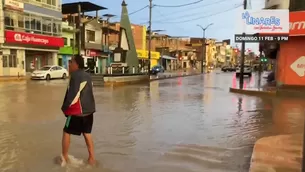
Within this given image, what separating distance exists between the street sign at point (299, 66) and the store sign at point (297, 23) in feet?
5.29

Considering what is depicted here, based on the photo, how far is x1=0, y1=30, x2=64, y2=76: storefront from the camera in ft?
126

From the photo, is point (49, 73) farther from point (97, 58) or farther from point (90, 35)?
point (97, 58)

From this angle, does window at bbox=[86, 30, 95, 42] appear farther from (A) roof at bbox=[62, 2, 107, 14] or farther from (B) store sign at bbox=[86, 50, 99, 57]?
(A) roof at bbox=[62, 2, 107, 14]

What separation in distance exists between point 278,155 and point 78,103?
337 cm

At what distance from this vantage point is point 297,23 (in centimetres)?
1995

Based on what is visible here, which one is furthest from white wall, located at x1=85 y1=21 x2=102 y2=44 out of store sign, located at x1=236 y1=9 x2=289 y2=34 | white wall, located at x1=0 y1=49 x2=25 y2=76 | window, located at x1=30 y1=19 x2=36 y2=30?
store sign, located at x1=236 y1=9 x2=289 y2=34

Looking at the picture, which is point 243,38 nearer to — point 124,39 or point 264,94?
point 264,94

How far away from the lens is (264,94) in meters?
19.7

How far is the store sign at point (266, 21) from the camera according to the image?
20438 millimetres

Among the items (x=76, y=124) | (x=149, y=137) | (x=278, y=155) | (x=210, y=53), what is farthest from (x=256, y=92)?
(x=210, y=53)

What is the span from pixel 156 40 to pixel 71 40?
47697 mm

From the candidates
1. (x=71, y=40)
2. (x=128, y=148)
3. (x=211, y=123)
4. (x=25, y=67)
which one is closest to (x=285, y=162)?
(x=128, y=148)

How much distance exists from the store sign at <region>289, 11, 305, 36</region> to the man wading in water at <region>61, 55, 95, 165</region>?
666 inches

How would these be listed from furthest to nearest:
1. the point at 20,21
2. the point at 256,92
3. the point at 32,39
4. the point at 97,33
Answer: the point at 97,33 < the point at 32,39 < the point at 20,21 < the point at 256,92
